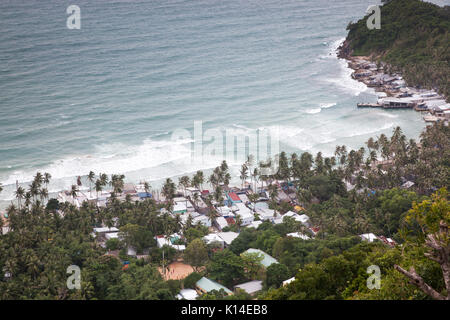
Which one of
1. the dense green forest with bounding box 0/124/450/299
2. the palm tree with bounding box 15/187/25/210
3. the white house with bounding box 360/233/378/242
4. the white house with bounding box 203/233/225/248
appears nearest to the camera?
the dense green forest with bounding box 0/124/450/299

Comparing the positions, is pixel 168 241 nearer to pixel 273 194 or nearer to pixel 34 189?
pixel 273 194

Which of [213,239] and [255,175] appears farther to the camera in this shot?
[255,175]

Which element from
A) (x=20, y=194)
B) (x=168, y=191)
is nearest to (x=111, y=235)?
(x=168, y=191)

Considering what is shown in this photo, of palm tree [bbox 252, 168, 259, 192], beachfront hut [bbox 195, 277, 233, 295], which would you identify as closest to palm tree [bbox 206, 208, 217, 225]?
palm tree [bbox 252, 168, 259, 192]

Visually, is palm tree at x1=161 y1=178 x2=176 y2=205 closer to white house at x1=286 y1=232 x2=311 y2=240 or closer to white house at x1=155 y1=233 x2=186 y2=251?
white house at x1=155 y1=233 x2=186 y2=251

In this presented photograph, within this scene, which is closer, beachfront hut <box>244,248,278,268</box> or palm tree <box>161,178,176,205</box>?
beachfront hut <box>244,248,278,268</box>
